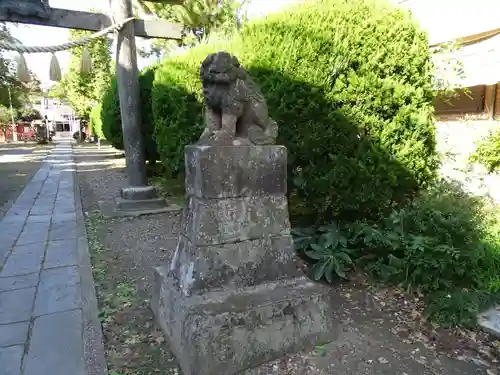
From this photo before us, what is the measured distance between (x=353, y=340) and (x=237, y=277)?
3.09ft

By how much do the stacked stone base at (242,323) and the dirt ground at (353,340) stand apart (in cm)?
9

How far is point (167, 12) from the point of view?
49.2 ft

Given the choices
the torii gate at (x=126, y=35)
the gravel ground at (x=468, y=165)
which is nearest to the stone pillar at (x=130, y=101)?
the torii gate at (x=126, y=35)

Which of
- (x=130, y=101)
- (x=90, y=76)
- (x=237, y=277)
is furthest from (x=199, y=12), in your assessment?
(x=237, y=277)

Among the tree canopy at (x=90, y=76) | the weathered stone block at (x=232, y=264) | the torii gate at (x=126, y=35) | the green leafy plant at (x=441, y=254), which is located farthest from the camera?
the tree canopy at (x=90, y=76)

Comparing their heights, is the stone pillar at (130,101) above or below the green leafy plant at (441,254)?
above

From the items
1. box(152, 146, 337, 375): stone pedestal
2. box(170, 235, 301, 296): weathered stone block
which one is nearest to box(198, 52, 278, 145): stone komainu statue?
box(152, 146, 337, 375): stone pedestal

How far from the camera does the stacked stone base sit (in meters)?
2.01

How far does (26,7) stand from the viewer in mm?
5211

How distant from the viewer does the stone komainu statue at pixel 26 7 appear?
16.7 feet

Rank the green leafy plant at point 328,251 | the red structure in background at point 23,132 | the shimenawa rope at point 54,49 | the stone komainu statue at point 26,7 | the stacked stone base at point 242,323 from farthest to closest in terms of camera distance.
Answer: the red structure in background at point 23,132 → the stone komainu statue at point 26,7 → the shimenawa rope at point 54,49 → the green leafy plant at point 328,251 → the stacked stone base at point 242,323

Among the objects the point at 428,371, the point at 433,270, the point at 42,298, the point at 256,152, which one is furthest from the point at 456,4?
the point at 42,298

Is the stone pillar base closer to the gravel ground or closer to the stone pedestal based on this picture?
the stone pedestal

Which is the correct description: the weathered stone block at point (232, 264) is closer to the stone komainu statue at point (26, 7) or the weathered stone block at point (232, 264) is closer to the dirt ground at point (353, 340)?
the dirt ground at point (353, 340)
